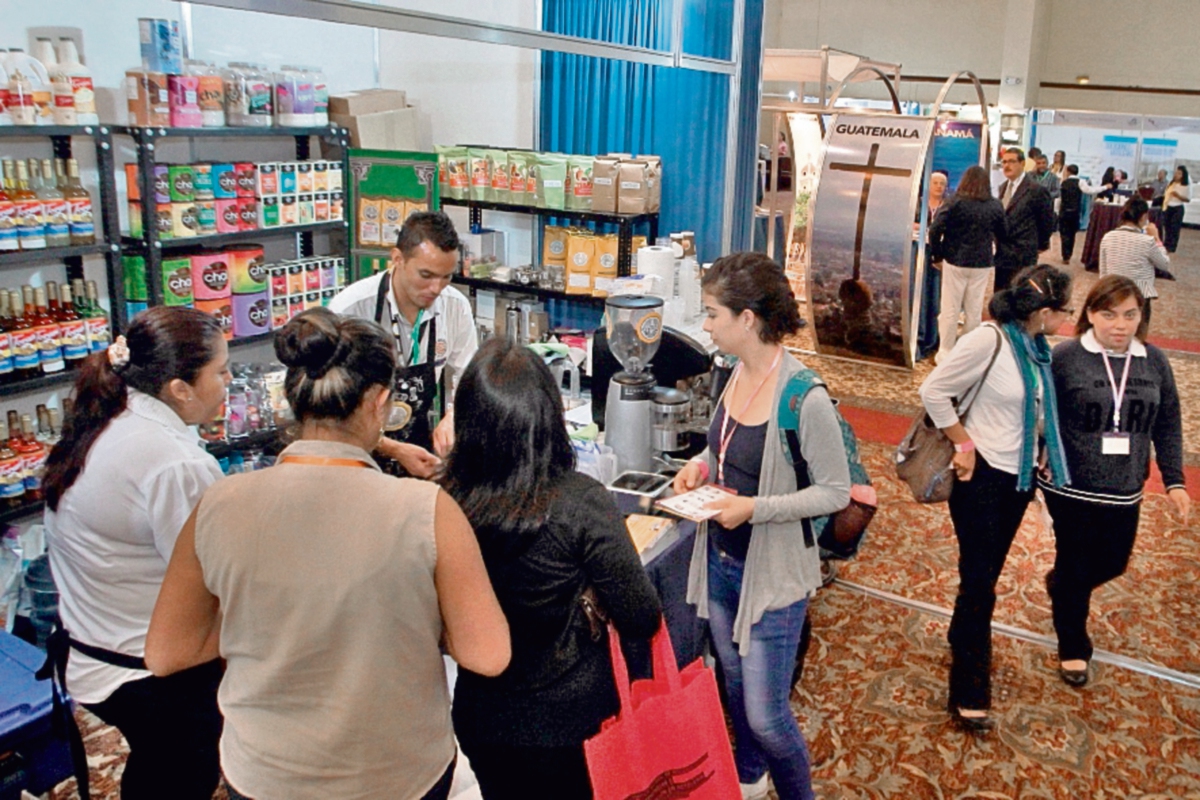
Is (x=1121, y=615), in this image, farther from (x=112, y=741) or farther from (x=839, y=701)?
(x=112, y=741)

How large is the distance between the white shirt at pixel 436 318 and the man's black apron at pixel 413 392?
0.01 metres

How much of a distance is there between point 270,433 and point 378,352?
2.94 m

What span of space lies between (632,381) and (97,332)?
2189 millimetres

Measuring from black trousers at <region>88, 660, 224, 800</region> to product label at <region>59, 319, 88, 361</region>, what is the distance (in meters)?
2.06

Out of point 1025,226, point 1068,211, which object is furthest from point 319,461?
point 1068,211

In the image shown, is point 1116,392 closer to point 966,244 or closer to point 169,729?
point 169,729

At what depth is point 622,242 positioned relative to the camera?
535 cm

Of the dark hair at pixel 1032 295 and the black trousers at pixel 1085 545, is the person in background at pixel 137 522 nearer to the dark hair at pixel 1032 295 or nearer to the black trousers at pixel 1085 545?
the dark hair at pixel 1032 295

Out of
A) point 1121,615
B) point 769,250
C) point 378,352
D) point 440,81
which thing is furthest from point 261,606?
point 769,250

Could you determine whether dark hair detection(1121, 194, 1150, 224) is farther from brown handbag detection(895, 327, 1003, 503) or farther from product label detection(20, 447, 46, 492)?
product label detection(20, 447, 46, 492)

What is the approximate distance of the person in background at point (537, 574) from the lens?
1.68 meters

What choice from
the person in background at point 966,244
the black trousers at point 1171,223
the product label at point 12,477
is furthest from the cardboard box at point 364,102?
the black trousers at point 1171,223

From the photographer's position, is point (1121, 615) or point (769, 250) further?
point (769, 250)

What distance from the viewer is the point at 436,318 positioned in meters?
3.46
